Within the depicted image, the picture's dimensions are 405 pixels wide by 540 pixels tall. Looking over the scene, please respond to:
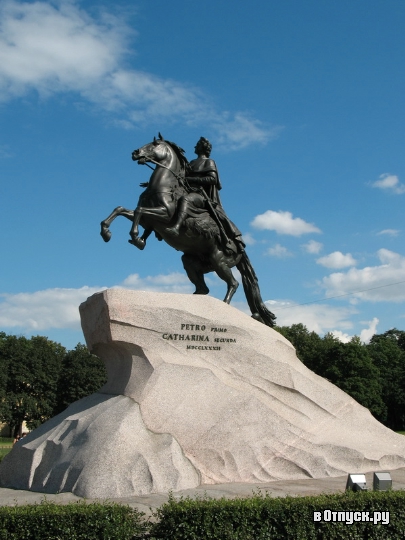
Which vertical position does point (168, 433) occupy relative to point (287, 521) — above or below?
above

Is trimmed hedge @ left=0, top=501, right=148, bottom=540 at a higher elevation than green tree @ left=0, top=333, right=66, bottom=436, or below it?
below

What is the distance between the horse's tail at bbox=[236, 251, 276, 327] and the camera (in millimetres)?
13086

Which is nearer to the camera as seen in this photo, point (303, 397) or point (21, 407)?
point (303, 397)

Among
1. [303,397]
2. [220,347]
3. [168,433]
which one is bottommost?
[168,433]

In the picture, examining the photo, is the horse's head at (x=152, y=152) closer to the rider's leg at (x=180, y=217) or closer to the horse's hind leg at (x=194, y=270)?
the rider's leg at (x=180, y=217)

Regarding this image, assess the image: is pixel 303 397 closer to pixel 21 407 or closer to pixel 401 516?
pixel 401 516

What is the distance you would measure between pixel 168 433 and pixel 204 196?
18.1 ft

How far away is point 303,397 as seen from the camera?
32.1 ft

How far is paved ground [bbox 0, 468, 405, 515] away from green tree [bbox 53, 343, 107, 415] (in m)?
30.9

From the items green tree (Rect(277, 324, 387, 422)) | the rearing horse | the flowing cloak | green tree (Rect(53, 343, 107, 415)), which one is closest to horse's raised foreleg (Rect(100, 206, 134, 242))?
the rearing horse

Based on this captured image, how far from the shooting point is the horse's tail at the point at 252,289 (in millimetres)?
13086

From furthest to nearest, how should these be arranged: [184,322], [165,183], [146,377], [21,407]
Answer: [21,407], [165,183], [184,322], [146,377]

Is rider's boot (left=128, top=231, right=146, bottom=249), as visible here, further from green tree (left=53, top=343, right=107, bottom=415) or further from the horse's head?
green tree (left=53, top=343, right=107, bottom=415)

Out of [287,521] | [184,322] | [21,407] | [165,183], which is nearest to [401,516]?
[287,521]
